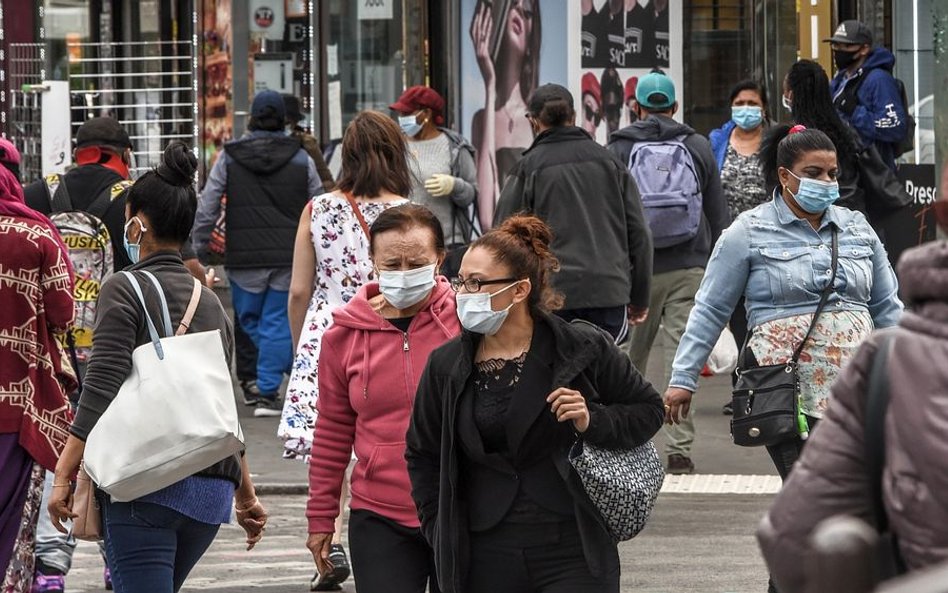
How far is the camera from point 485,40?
1478cm

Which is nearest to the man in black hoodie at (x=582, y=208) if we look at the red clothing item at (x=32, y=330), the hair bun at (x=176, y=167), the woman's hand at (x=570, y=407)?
the red clothing item at (x=32, y=330)

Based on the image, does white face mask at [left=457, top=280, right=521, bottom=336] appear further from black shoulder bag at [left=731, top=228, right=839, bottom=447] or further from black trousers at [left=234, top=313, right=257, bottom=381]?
black trousers at [left=234, top=313, right=257, bottom=381]

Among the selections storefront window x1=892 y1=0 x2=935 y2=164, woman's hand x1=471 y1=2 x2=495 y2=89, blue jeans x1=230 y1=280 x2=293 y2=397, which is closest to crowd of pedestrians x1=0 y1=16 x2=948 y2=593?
blue jeans x1=230 y1=280 x2=293 y2=397

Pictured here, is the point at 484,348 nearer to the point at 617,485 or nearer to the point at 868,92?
the point at 617,485

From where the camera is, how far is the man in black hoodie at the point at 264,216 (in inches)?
467

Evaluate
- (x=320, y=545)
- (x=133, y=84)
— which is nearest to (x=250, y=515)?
(x=320, y=545)

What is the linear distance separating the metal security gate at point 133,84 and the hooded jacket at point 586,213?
23.2ft

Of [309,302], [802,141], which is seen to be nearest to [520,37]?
[309,302]

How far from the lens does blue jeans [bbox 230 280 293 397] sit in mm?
12219

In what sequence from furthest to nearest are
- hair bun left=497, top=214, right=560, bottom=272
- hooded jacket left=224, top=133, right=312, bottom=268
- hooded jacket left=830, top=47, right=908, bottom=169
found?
1. hooded jacket left=224, top=133, right=312, bottom=268
2. hooded jacket left=830, top=47, right=908, bottom=169
3. hair bun left=497, top=214, right=560, bottom=272

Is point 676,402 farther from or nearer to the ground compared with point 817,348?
nearer to the ground

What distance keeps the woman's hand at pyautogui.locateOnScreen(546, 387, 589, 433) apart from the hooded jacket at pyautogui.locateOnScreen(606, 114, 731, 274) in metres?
5.38

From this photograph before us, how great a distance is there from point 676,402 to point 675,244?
3820 millimetres

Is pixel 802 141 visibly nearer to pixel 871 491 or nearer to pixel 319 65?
pixel 871 491
